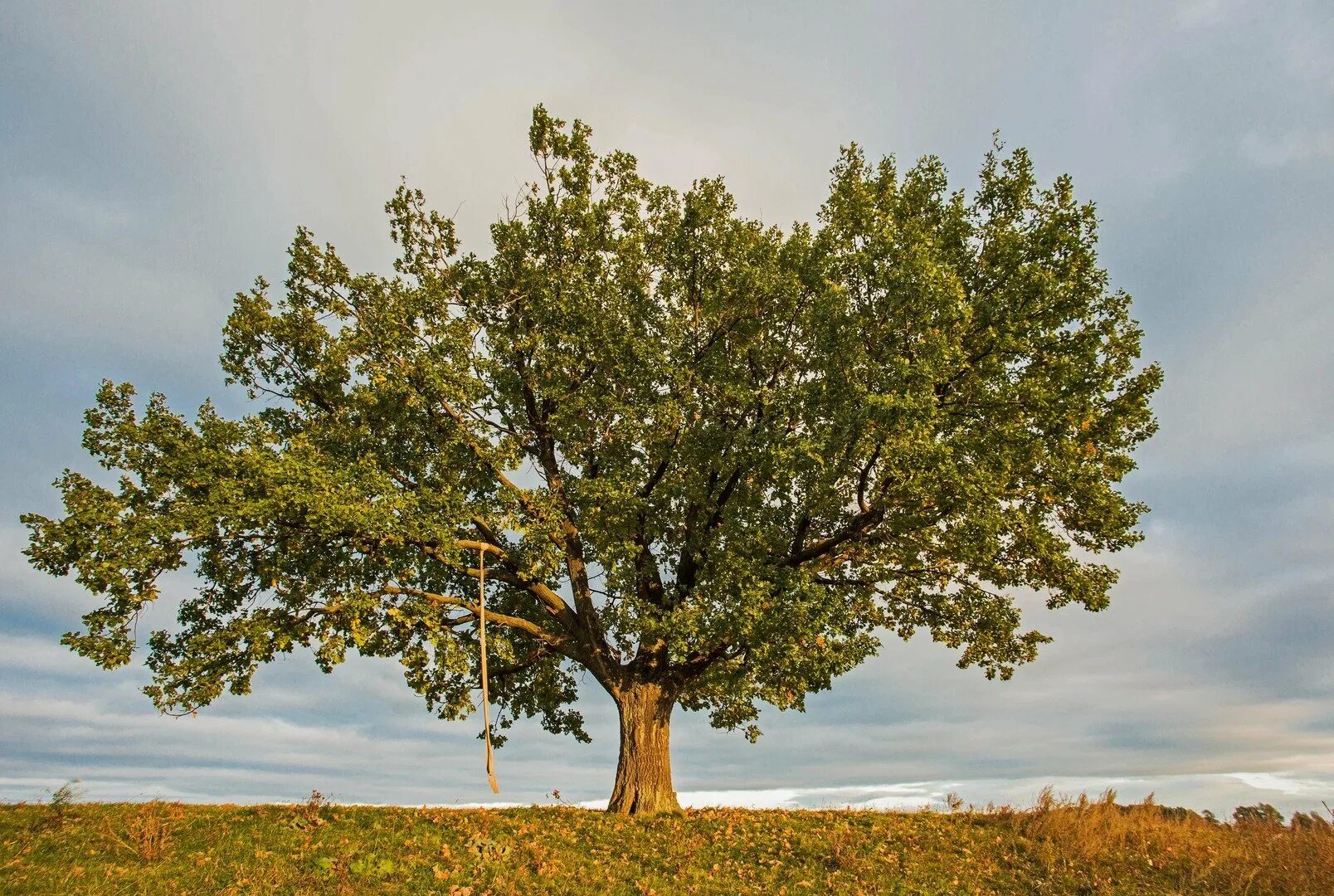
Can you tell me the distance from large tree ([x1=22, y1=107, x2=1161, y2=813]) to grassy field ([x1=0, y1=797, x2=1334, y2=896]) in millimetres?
3584

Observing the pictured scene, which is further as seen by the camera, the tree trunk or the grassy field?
the tree trunk

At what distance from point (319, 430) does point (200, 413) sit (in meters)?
2.96

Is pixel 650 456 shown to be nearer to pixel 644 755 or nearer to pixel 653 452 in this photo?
pixel 653 452

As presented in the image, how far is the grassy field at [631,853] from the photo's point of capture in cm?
1320

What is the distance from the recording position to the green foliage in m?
17.9

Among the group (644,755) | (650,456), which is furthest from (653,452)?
(644,755)

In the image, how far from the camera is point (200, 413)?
20219 mm

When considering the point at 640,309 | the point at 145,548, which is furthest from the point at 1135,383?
the point at 145,548

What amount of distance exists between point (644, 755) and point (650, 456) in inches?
332

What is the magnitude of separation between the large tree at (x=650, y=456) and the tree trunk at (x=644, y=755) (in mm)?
96

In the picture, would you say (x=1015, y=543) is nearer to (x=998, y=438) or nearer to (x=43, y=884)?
(x=998, y=438)

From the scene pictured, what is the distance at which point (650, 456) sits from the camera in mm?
22141

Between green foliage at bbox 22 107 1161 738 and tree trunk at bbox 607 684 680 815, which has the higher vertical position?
green foliage at bbox 22 107 1161 738

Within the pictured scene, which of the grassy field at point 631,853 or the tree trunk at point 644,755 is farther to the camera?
the tree trunk at point 644,755
